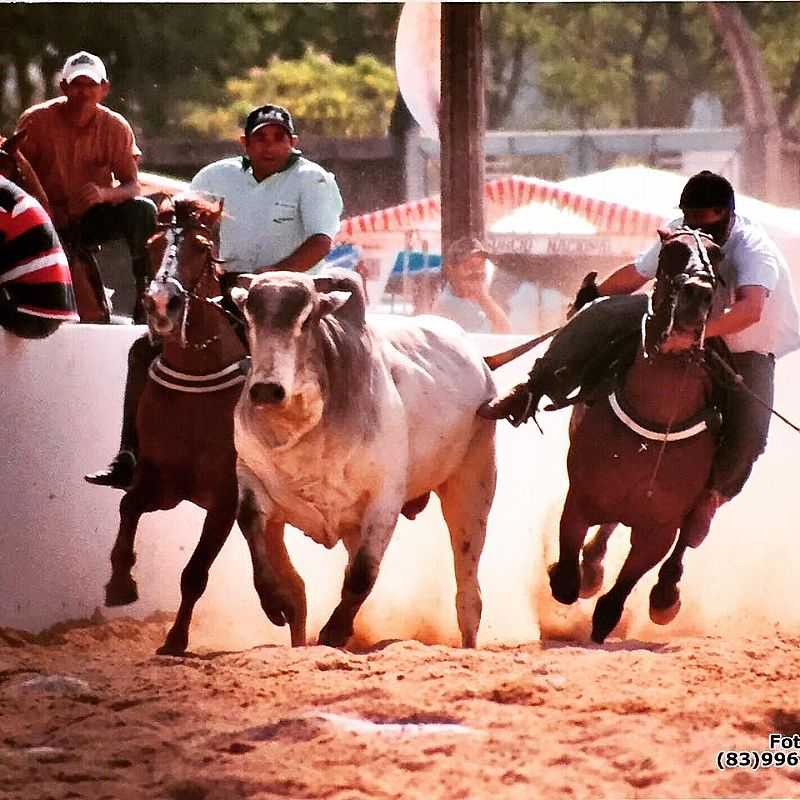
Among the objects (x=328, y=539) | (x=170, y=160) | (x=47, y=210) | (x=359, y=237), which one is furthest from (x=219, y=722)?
(x=170, y=160)

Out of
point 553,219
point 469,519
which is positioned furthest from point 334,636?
point 553,219

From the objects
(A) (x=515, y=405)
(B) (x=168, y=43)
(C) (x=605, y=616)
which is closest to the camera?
(C) (x=605, y=616)

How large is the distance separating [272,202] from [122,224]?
117cm

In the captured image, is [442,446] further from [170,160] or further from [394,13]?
[394,13]

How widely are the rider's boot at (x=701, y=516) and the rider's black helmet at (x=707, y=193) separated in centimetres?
123

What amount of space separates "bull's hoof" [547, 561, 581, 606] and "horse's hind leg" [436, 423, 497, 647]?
52cm

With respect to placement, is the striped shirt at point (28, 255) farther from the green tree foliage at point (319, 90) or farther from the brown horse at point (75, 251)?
the green tree foliage at point (319, 90)

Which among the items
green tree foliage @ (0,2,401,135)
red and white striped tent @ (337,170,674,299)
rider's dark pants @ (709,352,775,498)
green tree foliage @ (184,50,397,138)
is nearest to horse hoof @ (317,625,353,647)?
rider's dark pants @ (709,352,775,498)

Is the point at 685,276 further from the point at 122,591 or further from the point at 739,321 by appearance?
the point at 122,591

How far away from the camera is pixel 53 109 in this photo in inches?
384

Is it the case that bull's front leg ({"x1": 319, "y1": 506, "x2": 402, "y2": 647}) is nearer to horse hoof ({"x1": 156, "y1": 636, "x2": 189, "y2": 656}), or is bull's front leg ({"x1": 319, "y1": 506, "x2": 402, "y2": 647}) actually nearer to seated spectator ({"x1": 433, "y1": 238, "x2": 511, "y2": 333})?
horse hoof ({"x1": 156, "y1": 636, "x2": 189, "y2": 656})

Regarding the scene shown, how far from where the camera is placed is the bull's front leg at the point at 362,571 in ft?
26.1

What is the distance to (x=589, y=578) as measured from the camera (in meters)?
9.09

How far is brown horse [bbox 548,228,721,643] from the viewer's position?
7.93 meters
